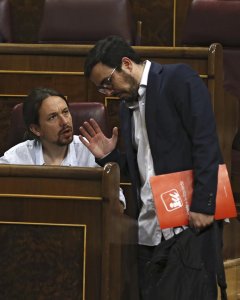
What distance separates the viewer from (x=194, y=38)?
3.57 feet

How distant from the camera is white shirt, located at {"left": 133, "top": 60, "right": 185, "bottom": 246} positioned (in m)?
0.69

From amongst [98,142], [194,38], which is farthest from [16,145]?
[194,38]

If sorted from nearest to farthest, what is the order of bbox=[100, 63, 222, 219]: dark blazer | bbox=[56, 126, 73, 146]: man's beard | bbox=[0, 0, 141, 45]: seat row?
bbox=[100, 63, 222, 219]: dark blazer < bbox=[56, 126, 73, 146]: man's beard < bbox=[0, 0, 141, 45]: seat row

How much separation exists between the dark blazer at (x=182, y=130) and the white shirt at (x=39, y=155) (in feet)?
0.36

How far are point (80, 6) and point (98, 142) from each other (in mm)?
465

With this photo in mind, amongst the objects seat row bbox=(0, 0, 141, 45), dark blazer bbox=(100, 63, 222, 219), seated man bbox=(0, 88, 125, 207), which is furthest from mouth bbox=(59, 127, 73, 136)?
seat row bbox=(0, 0, 141, 45)

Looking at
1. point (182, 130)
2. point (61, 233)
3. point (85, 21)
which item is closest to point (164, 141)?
point (182, 130)

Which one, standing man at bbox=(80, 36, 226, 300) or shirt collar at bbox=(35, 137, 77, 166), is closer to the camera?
standing man at bbox=(80, 36, 226, 300)

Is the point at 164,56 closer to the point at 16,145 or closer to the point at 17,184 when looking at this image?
the point at 16,145

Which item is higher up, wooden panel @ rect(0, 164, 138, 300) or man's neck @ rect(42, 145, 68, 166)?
man's neck @ rect(42, 145, 68, 166)

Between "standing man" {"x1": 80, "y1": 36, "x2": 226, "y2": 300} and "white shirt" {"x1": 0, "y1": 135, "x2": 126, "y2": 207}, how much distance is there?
95 millimetres

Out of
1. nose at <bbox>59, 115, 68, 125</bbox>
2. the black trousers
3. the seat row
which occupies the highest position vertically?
the seat row

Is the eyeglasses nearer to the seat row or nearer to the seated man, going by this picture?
the seated man

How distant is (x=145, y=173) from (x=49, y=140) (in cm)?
15
